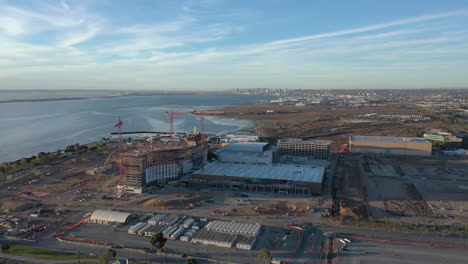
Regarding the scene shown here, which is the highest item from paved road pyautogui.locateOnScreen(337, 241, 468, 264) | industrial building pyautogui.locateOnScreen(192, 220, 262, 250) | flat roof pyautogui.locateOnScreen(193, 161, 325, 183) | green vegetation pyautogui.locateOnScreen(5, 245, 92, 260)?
flat roof pyautogui.locateOnScreen(193, 161, 325, 183)

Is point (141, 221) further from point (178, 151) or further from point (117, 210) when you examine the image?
point (178, 151)

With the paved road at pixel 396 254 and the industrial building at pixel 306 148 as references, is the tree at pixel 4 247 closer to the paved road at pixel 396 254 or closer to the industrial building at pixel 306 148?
the paved road at pixel 396 254

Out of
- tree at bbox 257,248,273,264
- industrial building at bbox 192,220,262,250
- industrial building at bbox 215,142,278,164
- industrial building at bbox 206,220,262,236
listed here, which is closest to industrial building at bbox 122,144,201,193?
industrial building at bbox 215,142,278,164

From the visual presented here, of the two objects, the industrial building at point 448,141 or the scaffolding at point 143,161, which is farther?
the industrial building at point 448,141

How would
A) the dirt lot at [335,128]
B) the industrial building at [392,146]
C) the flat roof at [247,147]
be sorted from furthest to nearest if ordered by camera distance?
1. the dirt lot at [335,128]
2. the industrial building at [392,146]
3. the flat roof at [247,147]

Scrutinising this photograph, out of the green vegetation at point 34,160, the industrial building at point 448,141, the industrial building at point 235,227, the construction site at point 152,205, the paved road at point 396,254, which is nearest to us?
the paved road at point 396,254

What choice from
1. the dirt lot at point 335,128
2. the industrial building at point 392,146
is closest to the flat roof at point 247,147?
the industrial building at point 392,146

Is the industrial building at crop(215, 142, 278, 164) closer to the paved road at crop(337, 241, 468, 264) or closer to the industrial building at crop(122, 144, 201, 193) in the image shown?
the industrial building at crop(122, 144, 201, 193)
